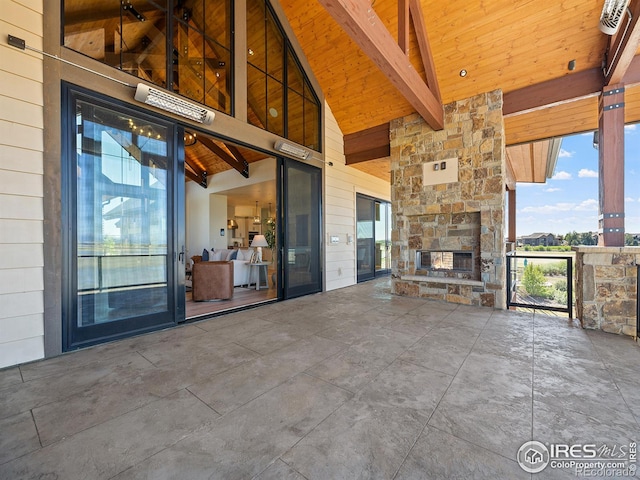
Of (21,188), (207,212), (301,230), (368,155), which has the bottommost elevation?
(301,230)

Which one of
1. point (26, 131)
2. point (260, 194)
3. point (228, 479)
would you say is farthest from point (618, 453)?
point (260, 194)

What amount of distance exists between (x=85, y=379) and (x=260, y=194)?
796 centimetres

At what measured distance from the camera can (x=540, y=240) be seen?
335 inches

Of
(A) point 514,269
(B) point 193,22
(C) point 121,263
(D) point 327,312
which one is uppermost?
(B) point 193,22

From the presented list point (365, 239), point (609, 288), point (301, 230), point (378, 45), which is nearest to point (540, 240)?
point (365, 239)

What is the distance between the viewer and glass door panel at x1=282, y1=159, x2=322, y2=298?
199 inches

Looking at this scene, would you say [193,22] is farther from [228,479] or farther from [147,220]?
[228,479]

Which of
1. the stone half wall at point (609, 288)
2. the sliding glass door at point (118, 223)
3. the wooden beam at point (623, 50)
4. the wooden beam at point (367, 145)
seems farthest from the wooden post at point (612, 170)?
the sliding glass door at point (118, 223)

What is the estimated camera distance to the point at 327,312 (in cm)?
415

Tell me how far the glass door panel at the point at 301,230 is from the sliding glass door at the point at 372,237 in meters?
1.84

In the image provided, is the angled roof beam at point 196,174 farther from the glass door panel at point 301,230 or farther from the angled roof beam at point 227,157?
the glass door panel at point 301,230

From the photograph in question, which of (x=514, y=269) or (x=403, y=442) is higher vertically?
(x=514, y=269)

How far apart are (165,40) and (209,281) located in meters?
3.76

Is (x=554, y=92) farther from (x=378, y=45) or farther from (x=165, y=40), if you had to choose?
(x=165, y=40)
